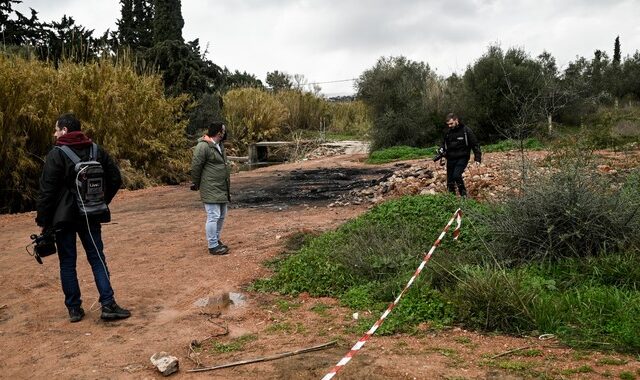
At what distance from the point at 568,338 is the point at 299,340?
78.6 inches

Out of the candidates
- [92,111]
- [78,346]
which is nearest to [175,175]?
[92,111]

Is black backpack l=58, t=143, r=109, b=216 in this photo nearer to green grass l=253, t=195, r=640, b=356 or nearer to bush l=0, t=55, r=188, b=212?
green grass l=253, t=195, r=640, b=356

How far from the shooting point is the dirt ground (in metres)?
3.69

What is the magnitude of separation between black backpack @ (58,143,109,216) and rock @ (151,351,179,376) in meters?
1.60

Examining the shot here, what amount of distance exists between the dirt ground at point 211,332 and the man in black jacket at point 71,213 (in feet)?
0.78

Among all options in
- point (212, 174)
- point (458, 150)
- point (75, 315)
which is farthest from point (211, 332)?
point (458, 150)

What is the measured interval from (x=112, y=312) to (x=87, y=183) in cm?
120

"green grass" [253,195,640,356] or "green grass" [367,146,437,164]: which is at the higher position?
"green grass" [367,146,437,164]

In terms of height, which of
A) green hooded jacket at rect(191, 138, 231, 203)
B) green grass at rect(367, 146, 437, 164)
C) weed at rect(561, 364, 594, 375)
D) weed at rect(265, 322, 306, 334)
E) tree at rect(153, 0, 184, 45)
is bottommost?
weed at rect(265, 322, 306, 334)

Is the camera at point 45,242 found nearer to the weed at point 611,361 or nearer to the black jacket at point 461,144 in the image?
the weed at point 611,361

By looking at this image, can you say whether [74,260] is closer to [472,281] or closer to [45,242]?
[45,242]

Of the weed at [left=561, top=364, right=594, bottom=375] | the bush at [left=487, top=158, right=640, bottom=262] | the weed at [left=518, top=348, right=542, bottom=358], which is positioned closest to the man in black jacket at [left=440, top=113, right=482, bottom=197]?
the bush at [left=487, top=158, right=640, bottom=262]

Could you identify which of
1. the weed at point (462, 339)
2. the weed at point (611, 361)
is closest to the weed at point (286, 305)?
the weed at point (462, 339)

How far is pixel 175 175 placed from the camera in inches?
674
